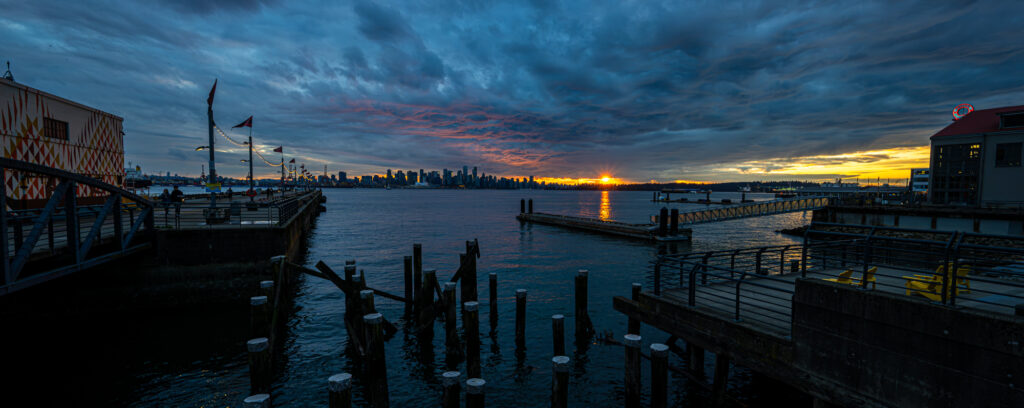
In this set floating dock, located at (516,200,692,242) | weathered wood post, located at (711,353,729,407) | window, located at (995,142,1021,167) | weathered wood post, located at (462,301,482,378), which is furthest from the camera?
floating dock, located at (516,200,692,242)

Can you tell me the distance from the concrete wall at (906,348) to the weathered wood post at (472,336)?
6.98m

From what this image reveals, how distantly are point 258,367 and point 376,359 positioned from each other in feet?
7.54

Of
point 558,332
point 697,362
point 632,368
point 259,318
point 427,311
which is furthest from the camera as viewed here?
point 427,311

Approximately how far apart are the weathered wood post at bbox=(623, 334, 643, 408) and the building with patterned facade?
2839 cm

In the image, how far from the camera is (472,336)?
36.1 feet

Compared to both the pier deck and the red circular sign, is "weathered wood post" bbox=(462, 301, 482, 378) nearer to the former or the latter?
the pier deck

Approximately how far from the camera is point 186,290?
17.7 meters

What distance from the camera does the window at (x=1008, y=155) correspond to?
128 feet

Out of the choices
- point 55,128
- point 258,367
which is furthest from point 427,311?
point 55,128

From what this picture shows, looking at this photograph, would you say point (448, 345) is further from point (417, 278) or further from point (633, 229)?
point (633, 229)

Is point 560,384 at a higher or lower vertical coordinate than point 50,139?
lower

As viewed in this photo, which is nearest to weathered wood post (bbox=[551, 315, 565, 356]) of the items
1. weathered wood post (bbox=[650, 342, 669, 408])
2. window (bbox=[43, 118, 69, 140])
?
weathered wood post (bbox=[650, 342, 669, 408])

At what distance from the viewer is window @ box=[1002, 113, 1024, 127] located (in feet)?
132

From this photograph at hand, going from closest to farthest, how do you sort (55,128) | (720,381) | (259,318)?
(720,381)
(259,318)
(55,128)
